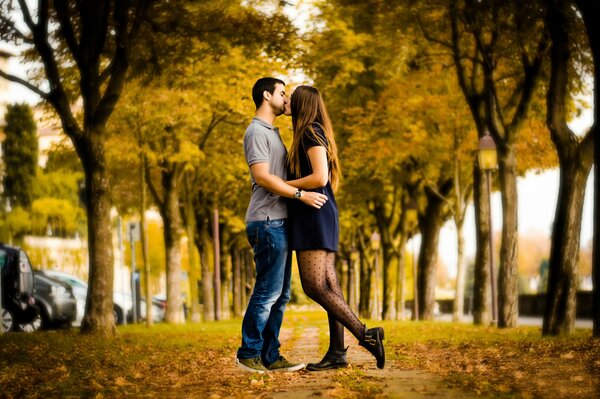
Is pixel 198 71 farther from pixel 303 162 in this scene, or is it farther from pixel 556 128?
pixel 303 162

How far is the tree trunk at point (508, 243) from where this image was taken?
58.6 ft

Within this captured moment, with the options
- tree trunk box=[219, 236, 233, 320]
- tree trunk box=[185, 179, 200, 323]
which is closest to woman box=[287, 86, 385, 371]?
tree trunk box=[185, 179, 200, 323]

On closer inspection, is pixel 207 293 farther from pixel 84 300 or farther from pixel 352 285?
pixel 352 285

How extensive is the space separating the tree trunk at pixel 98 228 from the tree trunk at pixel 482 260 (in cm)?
790

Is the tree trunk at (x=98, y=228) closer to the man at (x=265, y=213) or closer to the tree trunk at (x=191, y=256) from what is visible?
the man at (x=265, y=213)

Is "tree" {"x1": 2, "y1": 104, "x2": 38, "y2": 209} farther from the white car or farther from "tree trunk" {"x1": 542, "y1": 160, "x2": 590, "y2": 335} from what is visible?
"tree trunk" {"x1": 542, "y1": 160, "x2": 590, "y2": 335}

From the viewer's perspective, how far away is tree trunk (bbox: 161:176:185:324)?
26.5m

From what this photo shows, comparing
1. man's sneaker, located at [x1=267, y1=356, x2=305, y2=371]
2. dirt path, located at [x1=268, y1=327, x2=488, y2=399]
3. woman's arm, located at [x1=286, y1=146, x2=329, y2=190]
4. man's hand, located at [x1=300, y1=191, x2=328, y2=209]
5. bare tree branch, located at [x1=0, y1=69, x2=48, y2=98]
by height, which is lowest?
dirt path, located at [x1=268, y1=327, x2=488, y2=399]

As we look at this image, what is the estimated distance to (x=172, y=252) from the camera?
26875 millimetres

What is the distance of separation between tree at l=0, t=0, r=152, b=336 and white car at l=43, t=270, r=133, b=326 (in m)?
4.15

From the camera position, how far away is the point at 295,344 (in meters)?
13.5

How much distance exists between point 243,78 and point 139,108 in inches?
101

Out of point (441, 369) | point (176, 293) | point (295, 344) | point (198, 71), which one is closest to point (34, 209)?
point (176, 293)

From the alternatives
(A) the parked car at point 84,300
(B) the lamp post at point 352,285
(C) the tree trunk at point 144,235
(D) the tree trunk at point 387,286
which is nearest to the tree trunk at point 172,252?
(C) the tree trunk at point 144,235
